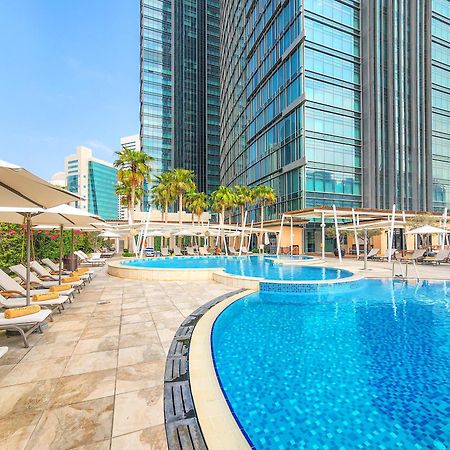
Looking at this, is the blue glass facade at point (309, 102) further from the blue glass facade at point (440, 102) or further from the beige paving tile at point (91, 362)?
the beige paving tile at point (91, 362)

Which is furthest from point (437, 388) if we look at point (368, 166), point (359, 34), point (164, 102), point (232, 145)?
point (164, 102)

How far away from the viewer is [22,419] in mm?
2781

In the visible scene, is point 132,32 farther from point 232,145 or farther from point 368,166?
point 368,166

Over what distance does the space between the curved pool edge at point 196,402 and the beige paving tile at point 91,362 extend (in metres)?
0.88

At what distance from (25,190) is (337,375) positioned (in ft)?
18.2

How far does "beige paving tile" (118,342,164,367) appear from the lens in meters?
4.10

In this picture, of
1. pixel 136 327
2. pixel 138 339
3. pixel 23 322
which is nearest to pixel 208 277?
pixel 136 327

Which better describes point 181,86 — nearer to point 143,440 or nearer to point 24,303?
point 24,303

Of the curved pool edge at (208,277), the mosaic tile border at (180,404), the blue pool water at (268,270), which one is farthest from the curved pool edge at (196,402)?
the blue pool water at (268,270)

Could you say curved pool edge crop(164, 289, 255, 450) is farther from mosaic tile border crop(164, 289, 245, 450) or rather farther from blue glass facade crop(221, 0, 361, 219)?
blue glass facade crop(221, 0, 361, 219)

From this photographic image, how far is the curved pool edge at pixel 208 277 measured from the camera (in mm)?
10094

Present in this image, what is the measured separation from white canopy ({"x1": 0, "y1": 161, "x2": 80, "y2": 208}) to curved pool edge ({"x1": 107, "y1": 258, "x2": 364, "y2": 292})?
7.14 metres

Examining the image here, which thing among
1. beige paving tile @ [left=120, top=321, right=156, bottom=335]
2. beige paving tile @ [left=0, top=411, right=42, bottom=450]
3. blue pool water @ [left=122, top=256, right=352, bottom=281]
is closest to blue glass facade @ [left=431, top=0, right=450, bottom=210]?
blue pool water @ [left=122, top=256, right=352, bottom=281]

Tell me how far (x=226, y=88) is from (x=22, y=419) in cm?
6879
